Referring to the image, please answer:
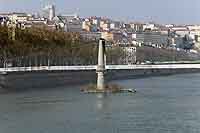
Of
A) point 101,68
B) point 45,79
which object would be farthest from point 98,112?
point 45,79

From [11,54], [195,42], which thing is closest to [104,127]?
[11,54]

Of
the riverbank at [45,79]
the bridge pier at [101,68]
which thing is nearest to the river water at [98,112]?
the bridge pier at [101,68]

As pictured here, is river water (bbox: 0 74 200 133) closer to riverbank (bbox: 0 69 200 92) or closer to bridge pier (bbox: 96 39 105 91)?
bridge pier (bbox: 96 39 105 91)

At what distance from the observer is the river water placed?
1661 cm

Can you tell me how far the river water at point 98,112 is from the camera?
16.6 metres

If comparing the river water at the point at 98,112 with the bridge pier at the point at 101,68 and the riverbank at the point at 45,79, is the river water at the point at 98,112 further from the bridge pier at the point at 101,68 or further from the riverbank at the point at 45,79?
the riverbank at the point at 45,79

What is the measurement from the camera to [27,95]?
25547 millimetres

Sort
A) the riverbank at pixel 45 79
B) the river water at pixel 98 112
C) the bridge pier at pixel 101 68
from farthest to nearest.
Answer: the riverbank at pixel 45 79 → the bridge pier at pixel 101 68 → the river water at pixel 98 112

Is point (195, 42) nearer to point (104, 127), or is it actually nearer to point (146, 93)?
point (146, 93)

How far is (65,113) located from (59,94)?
22.1 feet

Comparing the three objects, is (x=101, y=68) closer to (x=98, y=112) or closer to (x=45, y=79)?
(x=45, y=79)

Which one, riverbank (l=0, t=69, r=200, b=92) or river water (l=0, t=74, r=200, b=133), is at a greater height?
river water (l=0, t=74, r=200, b=133)

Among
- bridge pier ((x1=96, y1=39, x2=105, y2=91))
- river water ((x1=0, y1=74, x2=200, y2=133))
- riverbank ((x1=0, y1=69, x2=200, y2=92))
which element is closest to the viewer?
river water ((x1=0, y1=74, x2=200, y2=133))

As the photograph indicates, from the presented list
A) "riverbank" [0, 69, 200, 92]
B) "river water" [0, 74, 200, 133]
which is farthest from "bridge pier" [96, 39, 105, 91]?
"riverbank" [0, 69, 200, 92]
